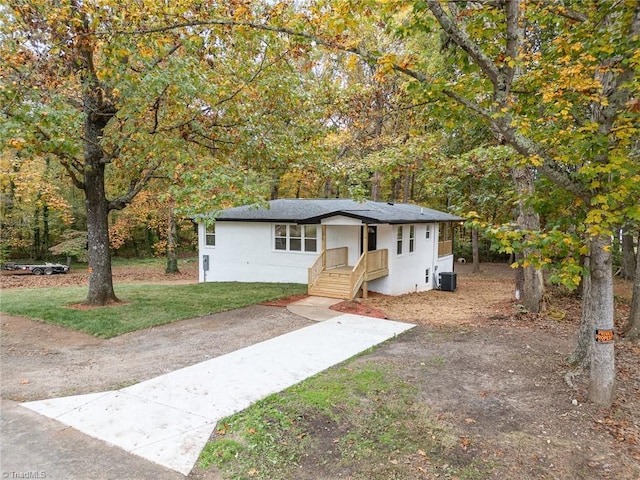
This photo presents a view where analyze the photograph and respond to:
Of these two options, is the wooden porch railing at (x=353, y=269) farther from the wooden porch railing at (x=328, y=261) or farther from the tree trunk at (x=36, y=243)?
the tree trunk at (x=36, y=243)

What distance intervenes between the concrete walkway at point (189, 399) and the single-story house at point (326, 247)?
5490 mm

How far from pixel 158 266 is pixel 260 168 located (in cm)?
1874

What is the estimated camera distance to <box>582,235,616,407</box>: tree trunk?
4.62m

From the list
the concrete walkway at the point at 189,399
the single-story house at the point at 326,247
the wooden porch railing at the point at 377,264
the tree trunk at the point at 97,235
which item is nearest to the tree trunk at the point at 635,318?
the concrete walkway at the point at 189,399

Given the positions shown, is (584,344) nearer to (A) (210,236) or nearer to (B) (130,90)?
(B) (130,90)

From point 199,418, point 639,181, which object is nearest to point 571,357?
point 639,181

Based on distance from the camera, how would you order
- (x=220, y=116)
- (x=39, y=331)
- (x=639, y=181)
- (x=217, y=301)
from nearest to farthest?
(x=639, y=181) < (x=39, y=331) < (x=220, y=116) < (x=217, y=301)

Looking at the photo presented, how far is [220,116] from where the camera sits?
1003 cm

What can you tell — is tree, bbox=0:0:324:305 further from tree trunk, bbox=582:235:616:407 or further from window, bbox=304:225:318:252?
window, bbox=304:225:318:252

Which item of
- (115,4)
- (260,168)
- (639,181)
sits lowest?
(639,181)

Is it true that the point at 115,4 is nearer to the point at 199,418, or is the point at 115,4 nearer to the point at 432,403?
the point at 199,418

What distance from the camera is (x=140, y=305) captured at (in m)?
10.8

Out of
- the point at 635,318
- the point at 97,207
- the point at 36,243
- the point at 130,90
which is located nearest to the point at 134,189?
the point at 97,207

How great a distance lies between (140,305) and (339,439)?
27.3 ft
